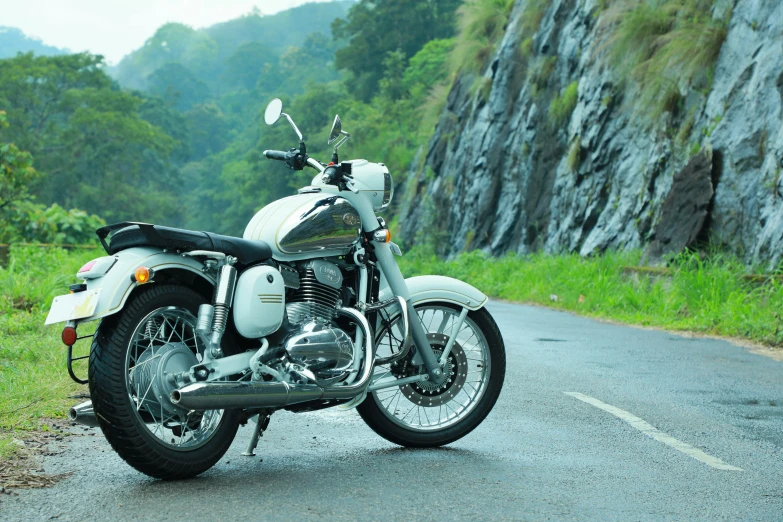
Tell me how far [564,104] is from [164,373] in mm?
21401

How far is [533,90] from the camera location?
27422mm

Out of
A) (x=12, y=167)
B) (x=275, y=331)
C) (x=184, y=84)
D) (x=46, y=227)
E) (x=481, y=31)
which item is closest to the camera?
(x=275, y=331)

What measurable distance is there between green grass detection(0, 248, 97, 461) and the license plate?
91 centimetres

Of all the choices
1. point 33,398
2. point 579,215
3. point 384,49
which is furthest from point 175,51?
point 33,398

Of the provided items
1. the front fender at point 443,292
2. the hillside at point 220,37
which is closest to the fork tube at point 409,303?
the front fender at point 443,292

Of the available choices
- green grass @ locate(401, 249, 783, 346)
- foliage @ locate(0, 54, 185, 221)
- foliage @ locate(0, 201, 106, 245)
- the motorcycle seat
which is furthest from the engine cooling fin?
foliage @ locate(0, 54, 185, 221)

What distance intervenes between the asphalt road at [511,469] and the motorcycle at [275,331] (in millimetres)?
244

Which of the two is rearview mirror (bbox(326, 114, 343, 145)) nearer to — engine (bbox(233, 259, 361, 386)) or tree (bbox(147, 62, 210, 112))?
engine (bbox(233, 259, 361, 386))

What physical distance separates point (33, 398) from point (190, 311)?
2437 mm

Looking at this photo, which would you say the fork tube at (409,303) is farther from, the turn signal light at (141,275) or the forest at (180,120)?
the forest at (180,120)

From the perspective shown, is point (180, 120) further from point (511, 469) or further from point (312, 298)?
point (511, 469)

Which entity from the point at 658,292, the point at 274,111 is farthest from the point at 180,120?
the point at 274,111

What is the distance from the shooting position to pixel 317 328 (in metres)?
5.05

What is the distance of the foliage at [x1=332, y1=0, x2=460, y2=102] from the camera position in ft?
205
